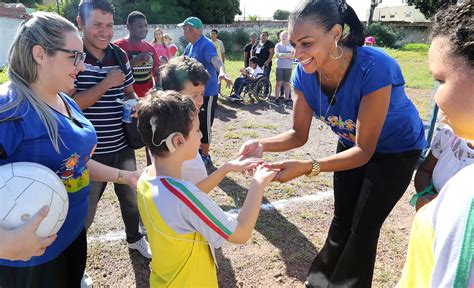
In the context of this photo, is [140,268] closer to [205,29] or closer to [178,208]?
[178,208]

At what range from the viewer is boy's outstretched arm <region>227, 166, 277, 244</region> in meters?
1.71

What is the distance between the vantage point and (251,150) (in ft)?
8.21

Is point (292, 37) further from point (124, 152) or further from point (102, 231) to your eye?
point (102, 231)

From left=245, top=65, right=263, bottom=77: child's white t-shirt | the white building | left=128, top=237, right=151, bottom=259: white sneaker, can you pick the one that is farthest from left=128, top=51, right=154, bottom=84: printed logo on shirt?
the white building

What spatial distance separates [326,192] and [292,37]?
10.4ft

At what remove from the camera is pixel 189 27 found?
237 inches

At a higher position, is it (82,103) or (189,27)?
(189,27)

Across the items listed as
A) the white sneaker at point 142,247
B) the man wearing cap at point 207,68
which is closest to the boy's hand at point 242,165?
the white sneaker at point 142,247

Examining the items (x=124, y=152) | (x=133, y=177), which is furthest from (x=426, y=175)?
(x=124, y=152)

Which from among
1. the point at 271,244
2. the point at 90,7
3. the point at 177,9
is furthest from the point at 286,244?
the point at 177,9

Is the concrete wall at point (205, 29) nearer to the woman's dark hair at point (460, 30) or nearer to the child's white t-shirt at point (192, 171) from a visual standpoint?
the child's white t-shirt at point (192, 171)

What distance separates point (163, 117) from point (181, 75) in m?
0.87

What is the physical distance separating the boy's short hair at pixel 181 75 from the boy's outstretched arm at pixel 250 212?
0.97 m

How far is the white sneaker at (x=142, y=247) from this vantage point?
3422 millimetres
